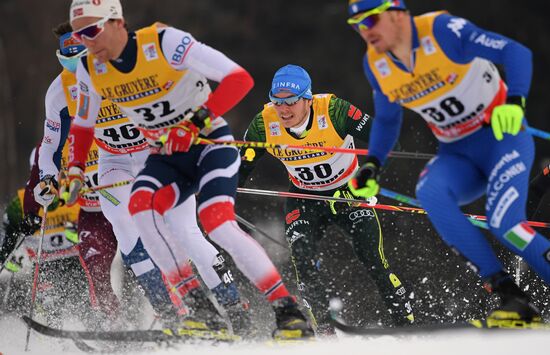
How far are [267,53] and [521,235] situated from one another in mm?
10419

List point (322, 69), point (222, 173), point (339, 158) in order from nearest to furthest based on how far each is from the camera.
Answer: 1. point (222, 173)
2. point (339, 158)
3. point (322, 69)

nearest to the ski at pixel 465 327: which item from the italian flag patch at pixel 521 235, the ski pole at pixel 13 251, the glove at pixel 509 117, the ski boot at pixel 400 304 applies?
the italian flag patch at pixel 521 235

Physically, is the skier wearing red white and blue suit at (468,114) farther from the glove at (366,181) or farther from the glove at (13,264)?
the glove at (13,264)

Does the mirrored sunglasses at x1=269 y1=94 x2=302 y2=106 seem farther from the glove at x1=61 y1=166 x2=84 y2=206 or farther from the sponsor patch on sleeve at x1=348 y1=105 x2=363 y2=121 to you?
the glove at x1=61 y1=166 x2=84 y2=206

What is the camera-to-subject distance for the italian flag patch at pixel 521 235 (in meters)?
4.73

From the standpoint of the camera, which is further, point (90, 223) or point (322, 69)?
point (322, 69)

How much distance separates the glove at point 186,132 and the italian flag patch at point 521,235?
→ 164cm

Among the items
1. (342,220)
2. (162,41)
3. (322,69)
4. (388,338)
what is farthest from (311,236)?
(322,69)

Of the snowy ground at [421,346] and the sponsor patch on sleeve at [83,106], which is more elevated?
the sponsor patch on sleeve at [83,106]

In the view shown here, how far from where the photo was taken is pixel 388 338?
5602 millimetres

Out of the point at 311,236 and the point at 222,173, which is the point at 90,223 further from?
the point at 222,173

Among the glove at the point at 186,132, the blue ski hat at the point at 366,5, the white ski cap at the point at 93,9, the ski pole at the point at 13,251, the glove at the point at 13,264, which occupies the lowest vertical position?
the glove at the point at 13,264

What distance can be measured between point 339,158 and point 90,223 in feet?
6.20

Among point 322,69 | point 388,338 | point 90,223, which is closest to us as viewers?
point 388,338
